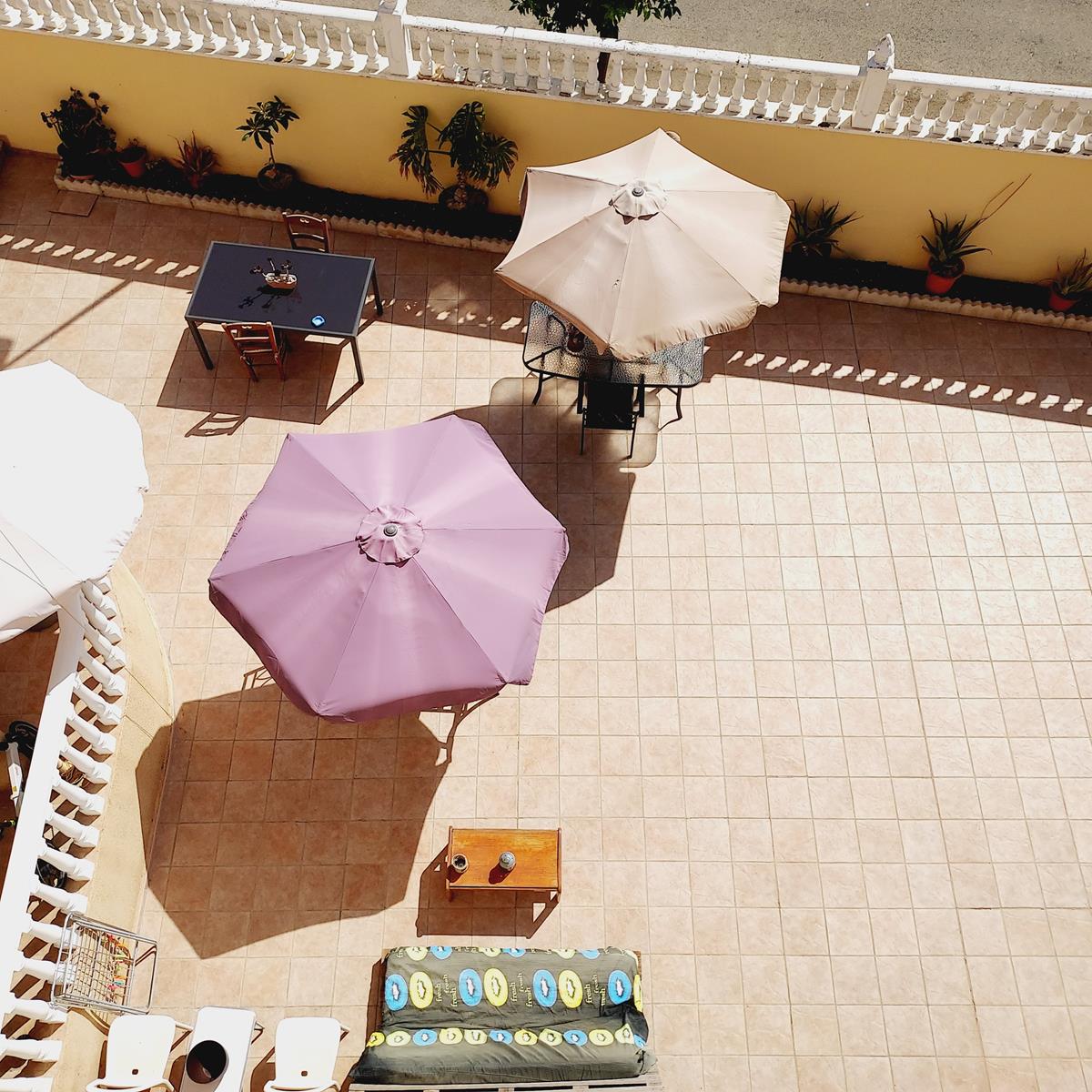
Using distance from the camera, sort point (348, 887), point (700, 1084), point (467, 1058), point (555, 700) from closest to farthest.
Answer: point (467, 1058), point (700, 1084), point (348, 887), point (555, 700)

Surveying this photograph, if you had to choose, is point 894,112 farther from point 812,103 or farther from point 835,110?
point 812,103

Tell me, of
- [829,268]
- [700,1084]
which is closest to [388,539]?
[700,1084]

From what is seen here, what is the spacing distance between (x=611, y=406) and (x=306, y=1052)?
6.72 metres

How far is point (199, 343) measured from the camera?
433 inches

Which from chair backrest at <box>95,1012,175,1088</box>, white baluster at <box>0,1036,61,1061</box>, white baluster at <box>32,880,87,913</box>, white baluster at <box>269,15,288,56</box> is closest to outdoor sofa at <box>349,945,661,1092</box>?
chair backrest at <box>95,1012,175,1088</box>

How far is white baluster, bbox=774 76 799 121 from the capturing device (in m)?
10.4

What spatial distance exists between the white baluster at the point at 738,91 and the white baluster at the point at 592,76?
1.48 m

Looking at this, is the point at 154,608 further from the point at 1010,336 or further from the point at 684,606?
the point at 1010,336

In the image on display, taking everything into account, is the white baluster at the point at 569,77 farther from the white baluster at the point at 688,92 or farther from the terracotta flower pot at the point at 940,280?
the terracotta flower pot at the point at 940,280

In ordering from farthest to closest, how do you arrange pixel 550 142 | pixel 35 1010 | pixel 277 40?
pixel 550 142
pixel 277 40
pixel 35 1010

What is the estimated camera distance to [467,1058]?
754 cm

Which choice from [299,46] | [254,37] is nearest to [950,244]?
[299,46]

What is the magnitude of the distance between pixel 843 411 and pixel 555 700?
15.9ft

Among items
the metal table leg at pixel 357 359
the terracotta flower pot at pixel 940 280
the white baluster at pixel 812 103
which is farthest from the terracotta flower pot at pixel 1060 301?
the metal table leg at pixel 357 359
